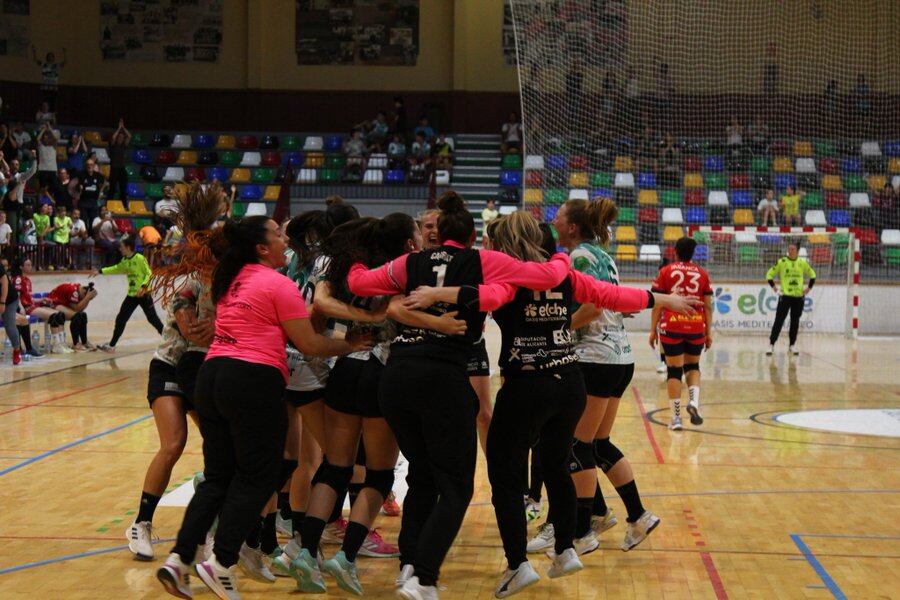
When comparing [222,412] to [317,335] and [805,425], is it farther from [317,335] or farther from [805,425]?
[805,425]

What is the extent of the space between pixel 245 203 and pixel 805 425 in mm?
19483

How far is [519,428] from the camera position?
5.21 meters

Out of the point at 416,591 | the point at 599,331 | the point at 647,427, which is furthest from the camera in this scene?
the point at 647,427

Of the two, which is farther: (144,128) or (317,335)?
(144,128)

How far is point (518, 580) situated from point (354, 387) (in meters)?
1.25

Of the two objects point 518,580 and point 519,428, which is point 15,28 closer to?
point 519,428

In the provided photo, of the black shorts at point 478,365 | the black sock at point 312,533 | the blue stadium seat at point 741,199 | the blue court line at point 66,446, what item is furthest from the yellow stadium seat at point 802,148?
the black sock at point 312,533

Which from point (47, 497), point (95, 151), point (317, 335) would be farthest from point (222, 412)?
point (95, 151)

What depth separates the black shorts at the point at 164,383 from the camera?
6.12 meters

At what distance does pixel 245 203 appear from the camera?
28203 mm

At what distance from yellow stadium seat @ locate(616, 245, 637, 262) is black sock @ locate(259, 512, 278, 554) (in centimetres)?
1815

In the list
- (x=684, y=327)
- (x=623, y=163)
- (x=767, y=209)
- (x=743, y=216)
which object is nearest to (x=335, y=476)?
(x=684, y=327)

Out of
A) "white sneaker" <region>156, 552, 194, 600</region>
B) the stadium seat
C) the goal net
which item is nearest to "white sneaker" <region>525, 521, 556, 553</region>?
"white sneaker" <region>156, 552, 194, 600</region>

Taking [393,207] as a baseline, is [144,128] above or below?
above
